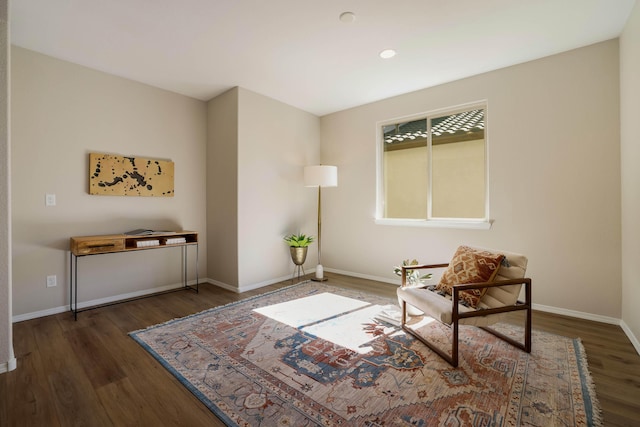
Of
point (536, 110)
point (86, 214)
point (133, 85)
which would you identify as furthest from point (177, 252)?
point (536, 110)

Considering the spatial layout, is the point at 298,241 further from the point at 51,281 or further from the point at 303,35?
the point at 51,281

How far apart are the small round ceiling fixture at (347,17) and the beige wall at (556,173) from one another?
1.88 meters

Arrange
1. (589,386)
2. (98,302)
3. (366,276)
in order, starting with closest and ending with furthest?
(589,386)
(98,302)
(366,276)

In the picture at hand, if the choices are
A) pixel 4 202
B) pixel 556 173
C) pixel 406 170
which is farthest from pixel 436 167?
pixel 4 202

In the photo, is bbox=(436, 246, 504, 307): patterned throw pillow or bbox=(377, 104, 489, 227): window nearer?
bbox=(436, 246, 504, 307): patterned throw pillow

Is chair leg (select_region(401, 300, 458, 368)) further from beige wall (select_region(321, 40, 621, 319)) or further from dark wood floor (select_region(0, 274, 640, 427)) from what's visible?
beige wall (select_region(321, 40, 621, 319))

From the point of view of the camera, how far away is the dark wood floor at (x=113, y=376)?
1.58 meters

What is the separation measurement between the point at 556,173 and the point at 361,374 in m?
2.86

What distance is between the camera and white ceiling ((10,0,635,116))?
2354 mm

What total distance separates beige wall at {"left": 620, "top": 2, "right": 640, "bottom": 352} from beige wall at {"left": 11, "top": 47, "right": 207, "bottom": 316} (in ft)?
15.5

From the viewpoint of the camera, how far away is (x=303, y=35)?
2732mm

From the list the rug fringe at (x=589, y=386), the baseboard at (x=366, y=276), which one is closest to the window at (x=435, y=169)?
the baseboard at (x=366, y=276)

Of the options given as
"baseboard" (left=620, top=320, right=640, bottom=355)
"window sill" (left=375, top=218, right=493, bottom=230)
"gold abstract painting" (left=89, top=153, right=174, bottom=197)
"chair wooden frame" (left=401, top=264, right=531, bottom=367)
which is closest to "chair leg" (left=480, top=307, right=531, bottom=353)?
"chair wooden frame" (left=401, top=264, right=531, bottom=367)

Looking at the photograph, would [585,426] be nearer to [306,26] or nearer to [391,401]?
[391,401]
